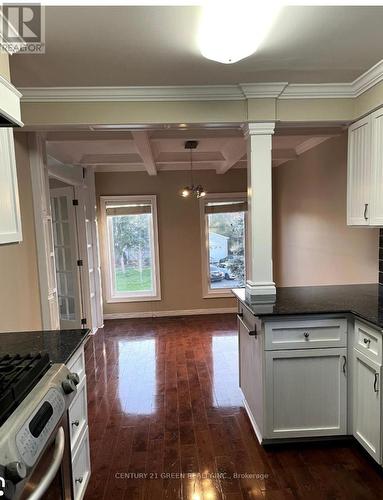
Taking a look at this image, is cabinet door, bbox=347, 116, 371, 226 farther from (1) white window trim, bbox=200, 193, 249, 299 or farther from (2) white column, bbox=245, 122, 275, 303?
(1) white window trim, bbox=200, 193, 249, 299

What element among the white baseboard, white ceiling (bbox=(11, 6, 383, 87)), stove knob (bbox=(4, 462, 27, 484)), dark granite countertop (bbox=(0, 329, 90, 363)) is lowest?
the white baseboard

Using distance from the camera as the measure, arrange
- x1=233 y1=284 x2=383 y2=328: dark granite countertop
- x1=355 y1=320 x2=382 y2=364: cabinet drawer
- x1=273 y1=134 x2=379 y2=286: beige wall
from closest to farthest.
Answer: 1. x1=355 y1=320 x2=382 y2=364: cabinet drawer
2. x1=233 y1=284 x2=383 y2=328: dark granite countertop
3. x1=273 y1=134 x2=379 y2=286: beige wall

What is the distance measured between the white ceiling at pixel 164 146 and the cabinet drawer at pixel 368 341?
1858 millimetres

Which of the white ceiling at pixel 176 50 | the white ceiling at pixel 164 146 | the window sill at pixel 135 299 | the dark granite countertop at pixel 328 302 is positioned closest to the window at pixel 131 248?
the window sill at pixel 135 299

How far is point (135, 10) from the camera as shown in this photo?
4.82 feet

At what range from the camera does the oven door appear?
3.34ft

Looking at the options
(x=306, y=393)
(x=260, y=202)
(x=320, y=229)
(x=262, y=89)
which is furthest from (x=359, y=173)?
(x=306, y=393)

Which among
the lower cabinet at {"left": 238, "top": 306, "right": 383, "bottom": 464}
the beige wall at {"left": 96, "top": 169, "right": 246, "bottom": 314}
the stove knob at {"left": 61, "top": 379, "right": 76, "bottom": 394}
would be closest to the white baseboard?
the beige wall at {"left": 96, "top": 169, "right": 246, "bottom": 314}

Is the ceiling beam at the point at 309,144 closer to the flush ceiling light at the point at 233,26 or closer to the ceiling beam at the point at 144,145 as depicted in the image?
the ceiling beam at the point at 144,145

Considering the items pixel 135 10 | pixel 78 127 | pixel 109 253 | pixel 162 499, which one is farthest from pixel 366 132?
pixel 109 253

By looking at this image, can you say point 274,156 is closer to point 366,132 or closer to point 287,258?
point 287,258

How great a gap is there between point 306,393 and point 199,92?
2.17 metres

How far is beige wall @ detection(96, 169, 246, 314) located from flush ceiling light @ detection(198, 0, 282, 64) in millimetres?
3780

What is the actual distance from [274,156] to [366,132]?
85.0 inches
